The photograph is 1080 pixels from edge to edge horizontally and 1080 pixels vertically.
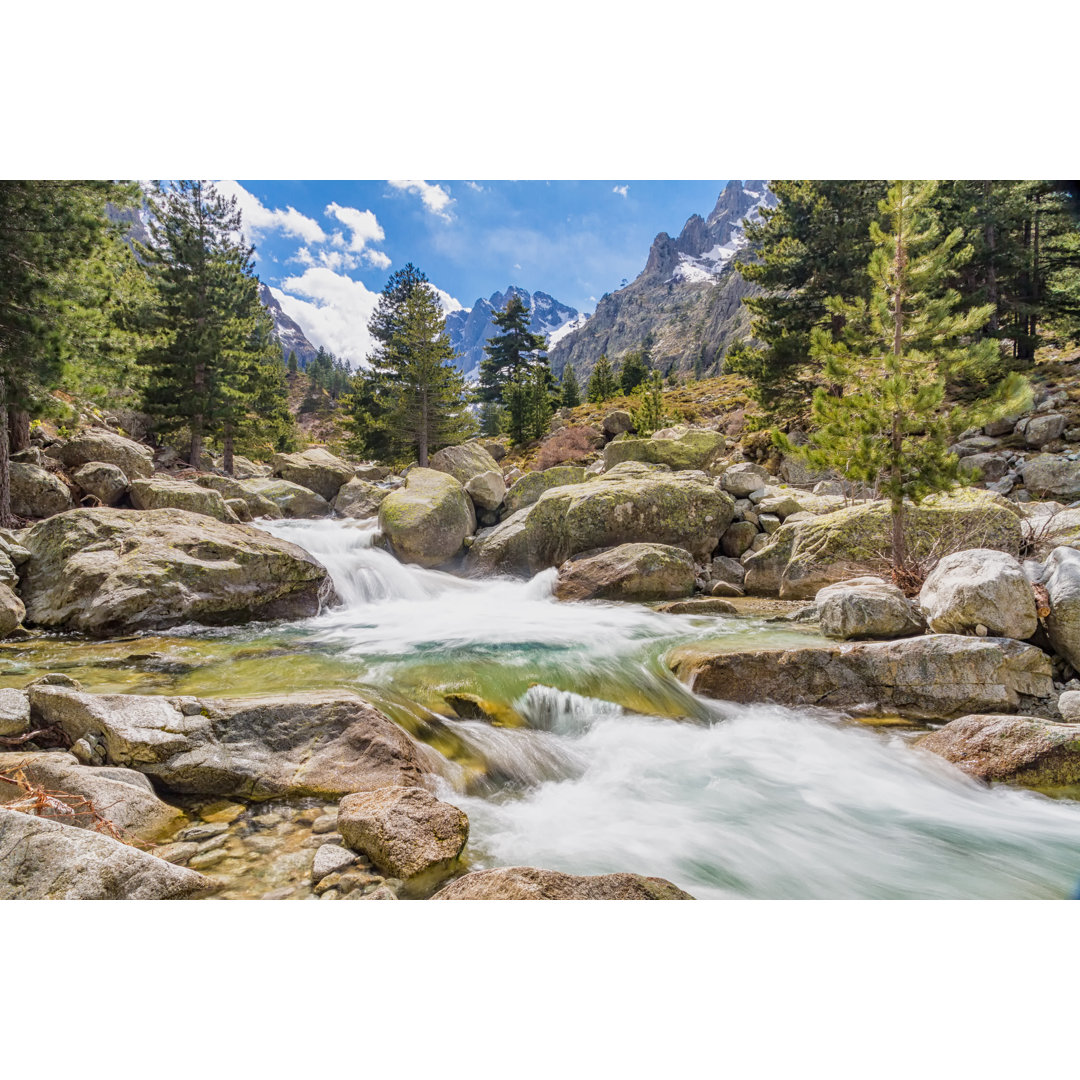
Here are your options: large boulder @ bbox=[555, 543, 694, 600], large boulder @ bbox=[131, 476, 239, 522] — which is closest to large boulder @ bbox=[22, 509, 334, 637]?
large boulder @ bbox=[131, 476, 239, 522]

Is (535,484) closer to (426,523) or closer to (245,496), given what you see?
(426,523)

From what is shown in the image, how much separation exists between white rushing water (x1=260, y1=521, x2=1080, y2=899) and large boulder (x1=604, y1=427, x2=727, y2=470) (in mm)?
10300

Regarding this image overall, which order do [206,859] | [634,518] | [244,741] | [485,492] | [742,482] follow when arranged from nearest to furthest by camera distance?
[206,859] → [244,741] → [634,518] → [742,482] → [485,492]

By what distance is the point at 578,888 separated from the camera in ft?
7.96

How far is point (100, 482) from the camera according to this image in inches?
421

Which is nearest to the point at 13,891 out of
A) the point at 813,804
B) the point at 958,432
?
the point at 813,804

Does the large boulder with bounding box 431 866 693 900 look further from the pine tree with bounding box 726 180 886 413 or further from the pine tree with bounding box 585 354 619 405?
the pine tree with bounding box 585 354 619 405

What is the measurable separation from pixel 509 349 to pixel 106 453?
32273 mm

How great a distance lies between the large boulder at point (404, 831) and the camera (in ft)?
9.01

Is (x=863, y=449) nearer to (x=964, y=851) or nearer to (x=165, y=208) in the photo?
(x=964, y=851)

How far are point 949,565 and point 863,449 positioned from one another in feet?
5.96

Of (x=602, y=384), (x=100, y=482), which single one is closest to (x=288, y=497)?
(x=100, y=482)

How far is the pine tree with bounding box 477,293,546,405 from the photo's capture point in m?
→ 39.8

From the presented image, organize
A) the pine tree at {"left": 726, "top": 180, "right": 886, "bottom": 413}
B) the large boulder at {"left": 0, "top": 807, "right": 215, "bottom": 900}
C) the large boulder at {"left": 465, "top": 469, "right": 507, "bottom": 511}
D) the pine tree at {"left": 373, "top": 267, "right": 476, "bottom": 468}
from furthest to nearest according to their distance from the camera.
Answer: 1. the pine tree at {"left": 373, "top": 267, "right": 476, "bottom": 468}
2. the pine tree at {"left": 726, "top": 180, "right": 886, "bottom": 413}
3. the large boulder at {"left": 465, "top": 469, "right": 507, "bottom": 511}
4. the large boulder at {"left": 0, "top": 807, "right": 215, "bottom": 900}
